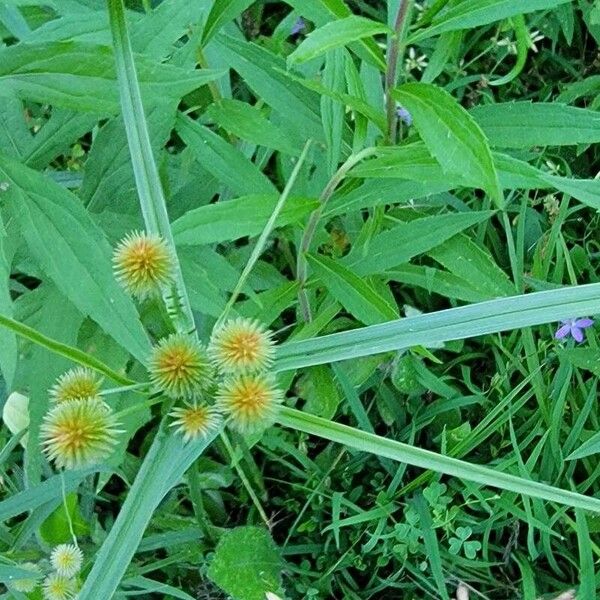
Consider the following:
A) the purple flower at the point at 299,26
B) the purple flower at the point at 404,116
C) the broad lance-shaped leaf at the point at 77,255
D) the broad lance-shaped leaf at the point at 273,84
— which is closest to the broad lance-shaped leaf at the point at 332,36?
the broad lance-shaped leaf at the point at 273,84

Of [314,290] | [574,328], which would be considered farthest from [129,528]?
[574,328]

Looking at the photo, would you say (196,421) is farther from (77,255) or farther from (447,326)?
(77,255)

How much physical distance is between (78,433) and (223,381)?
0.14 m

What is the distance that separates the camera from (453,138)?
0.84 m

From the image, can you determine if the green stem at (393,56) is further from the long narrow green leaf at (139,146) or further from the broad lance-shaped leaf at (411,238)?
the long narrow green leaf at (139,146)

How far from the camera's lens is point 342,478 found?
158 centimetres

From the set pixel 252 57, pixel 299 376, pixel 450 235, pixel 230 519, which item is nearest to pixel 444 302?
pixel 299 376

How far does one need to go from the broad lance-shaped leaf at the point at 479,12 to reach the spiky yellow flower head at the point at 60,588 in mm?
844

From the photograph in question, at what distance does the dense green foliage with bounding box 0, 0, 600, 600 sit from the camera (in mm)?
773

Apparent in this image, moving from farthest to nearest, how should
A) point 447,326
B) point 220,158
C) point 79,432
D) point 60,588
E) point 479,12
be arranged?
1. point 220,158
2. point 60,588
3. point 479,12
4. point 447,326
5. point 79,432

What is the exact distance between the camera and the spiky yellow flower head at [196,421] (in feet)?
2.27

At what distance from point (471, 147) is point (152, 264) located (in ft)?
1.16

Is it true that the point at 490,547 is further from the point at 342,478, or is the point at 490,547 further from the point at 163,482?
the point at 163,482

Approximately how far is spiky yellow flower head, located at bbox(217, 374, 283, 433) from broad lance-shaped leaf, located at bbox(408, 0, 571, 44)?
51cm
